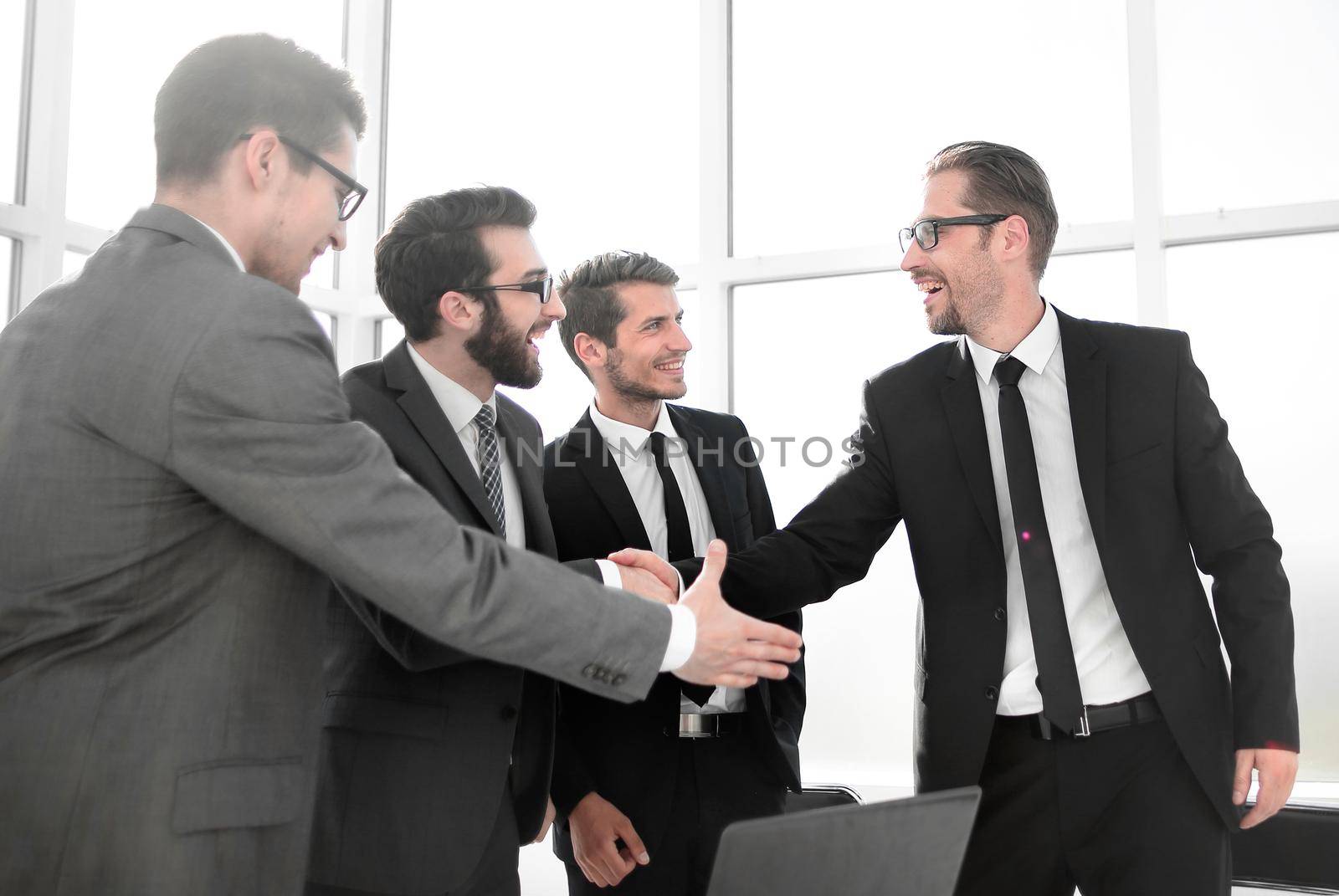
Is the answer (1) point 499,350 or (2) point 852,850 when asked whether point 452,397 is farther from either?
(2) point 852,850

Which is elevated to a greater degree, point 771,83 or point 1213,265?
point 771,83

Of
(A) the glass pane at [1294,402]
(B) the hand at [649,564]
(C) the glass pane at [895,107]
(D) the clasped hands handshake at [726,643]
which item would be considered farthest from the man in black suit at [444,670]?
(A) the glass pane at [1294,402]

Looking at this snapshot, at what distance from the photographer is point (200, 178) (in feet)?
5.25

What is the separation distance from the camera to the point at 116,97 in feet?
13.1

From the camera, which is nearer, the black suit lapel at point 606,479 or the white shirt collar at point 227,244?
the white shirt collar at point 227,244

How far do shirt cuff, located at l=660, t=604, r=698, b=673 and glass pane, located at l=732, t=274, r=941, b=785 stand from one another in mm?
2418

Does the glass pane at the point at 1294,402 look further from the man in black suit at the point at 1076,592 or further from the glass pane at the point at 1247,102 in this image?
the man in black suit at the point at 1076,592

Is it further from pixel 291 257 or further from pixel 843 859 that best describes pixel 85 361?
pixel 843 859

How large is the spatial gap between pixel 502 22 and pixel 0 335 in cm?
393

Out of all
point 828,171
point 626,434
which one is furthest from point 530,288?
point 828,171

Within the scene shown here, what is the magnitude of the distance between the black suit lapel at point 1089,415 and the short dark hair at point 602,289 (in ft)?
4.28

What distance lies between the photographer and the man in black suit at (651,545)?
2.49m

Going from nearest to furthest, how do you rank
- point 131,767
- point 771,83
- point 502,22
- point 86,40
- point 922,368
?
point 131,767 < point 922,368 < point 86,40 < point 771,83 < point 502,22

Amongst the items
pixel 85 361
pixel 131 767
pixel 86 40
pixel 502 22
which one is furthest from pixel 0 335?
pixel 502 22
